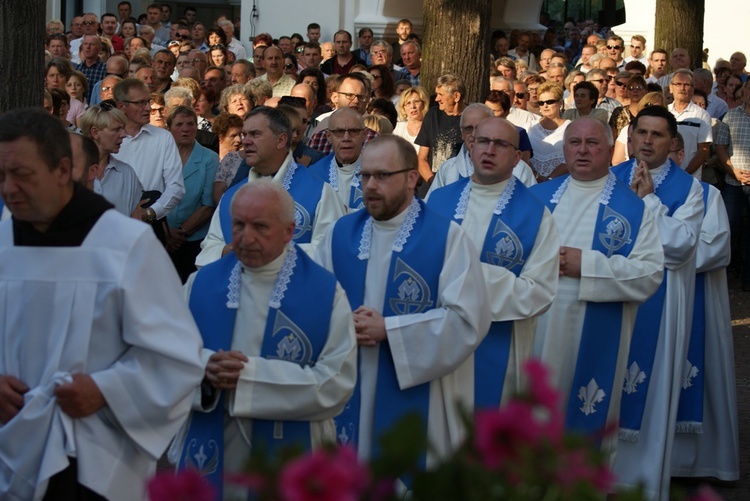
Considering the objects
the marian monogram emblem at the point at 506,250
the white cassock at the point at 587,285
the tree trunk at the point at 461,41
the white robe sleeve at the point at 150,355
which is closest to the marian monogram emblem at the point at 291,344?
the white robe sleeve at the point at 150,355

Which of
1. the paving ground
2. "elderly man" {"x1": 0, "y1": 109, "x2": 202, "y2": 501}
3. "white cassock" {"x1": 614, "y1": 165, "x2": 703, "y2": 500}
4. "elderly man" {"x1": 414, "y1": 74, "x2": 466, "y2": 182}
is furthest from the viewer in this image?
"elderly man" {"x1": 414, "y1": 74, "x2": 466, "y2": 182}

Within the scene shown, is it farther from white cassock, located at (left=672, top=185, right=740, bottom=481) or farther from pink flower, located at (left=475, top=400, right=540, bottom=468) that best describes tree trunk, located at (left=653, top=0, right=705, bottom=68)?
pink flower, located at (left=475, top=400, right=540, bottom=468)

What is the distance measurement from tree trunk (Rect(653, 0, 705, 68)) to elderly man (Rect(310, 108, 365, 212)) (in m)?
11.3

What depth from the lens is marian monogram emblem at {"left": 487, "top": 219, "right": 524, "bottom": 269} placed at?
20.7 feet

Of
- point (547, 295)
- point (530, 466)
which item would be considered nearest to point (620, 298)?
point (547, 295)

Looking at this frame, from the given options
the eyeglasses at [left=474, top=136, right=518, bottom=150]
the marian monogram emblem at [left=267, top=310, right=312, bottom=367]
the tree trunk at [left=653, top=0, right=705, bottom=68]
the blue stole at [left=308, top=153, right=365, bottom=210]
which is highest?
the tree trunk at [left=653, top=0, right=705, bottom=68]

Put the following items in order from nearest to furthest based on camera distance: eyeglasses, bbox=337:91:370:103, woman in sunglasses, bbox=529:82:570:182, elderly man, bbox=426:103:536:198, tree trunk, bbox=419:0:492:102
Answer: elderly man, bbox=426:103:536:198 → eyeglasses, bbox=337:91:370:103 → woman in sunglasses, bbox=529:82:570:182 → tree trunk, bbox=419:0:492:102

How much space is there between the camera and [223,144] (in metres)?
10.1

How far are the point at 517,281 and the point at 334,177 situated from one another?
2528 millimetres

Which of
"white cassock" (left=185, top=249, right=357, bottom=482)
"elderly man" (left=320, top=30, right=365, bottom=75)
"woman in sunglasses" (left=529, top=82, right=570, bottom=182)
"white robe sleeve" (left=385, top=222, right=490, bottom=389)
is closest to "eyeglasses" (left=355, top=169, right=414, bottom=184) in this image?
"white robe sleeve" (left=385, top=222, right=490, bottom=389)

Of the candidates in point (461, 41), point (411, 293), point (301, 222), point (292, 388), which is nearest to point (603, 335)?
point (301, 222)

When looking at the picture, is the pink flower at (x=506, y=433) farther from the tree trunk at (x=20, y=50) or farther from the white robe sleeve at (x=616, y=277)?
the tree trunk at (x=20, y=50)

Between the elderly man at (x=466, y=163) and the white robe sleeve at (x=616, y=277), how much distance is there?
144 cm

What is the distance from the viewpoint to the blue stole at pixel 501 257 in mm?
6309
